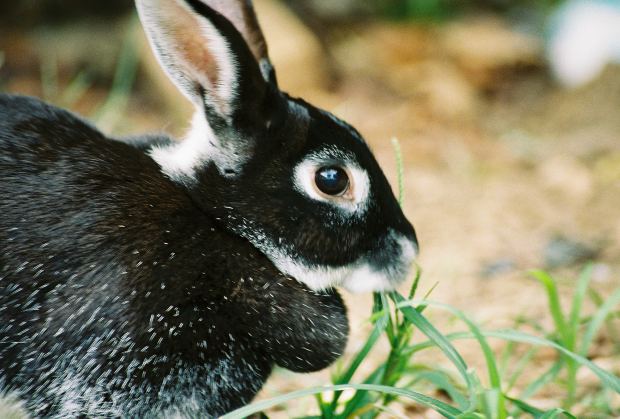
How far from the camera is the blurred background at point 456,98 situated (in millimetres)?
5125

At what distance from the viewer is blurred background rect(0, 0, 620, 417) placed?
5125mm

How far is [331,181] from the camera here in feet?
9.43

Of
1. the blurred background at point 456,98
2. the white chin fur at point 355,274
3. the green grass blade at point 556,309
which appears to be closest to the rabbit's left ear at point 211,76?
the white chin fur at point 355,274

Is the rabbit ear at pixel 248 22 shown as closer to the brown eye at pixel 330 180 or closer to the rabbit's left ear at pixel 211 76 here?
the rabbit's left ear at pixel 211 76

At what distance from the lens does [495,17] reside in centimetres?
952

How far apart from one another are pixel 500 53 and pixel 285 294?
6.17 m

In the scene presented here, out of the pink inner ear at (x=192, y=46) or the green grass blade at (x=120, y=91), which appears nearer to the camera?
the pink inner ear at (x=192, y=46)

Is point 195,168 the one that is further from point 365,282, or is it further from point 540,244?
point 540,244

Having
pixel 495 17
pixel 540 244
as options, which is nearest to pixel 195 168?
pixel 540 244

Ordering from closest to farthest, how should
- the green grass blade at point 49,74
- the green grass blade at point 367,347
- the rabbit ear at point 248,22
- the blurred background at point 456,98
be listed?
1. the green grass blade at point 367,347
2. the rabbit ear at point 248,22
3. the blurred background at point 456,98
4. the green grass blade at point 49,74

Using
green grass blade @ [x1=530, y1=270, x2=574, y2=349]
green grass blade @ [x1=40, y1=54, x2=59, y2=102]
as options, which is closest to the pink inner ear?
green grass blade @ [x1=530, y1=270, x2=574, y2=349]

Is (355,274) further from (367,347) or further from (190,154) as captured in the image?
(190,154)

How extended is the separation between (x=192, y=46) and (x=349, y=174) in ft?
2.24

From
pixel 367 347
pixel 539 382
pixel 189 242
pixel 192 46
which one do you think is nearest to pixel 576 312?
pixel 539 382
